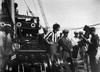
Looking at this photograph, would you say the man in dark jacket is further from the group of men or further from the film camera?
the film camera

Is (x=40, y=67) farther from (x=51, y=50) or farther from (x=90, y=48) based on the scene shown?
(x=90, y=48)

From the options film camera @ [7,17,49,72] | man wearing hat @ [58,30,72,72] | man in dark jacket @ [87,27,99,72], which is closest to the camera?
film camera @ [7,17,49,72]

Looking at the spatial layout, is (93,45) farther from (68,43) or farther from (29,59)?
(29,59)

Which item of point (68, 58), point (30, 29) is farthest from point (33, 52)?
point (30, 29)

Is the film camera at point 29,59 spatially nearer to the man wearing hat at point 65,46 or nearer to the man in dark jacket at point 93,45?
the man wearing hat at point 65,46

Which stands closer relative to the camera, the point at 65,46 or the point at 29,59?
the point at 29,59

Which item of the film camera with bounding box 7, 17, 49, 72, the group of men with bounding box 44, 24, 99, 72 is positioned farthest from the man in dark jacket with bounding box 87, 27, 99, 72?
the film camera with bounding box 7, 17, 49, 72

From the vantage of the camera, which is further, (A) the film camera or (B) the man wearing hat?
(B) the man wearing hat

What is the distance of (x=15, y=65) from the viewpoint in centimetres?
680

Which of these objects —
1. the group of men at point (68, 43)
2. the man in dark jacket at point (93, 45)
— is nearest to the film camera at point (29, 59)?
the group of men at point (68, 43)

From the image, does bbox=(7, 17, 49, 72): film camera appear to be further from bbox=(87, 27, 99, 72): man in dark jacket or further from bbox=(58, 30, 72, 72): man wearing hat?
bbox=(87, 27, 99, 72): man in dark jacket

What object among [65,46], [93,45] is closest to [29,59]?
[65,46]

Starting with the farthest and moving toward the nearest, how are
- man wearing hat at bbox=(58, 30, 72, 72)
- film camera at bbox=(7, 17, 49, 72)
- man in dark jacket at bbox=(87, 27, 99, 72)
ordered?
man wearing hat at bbox=(58, 30, 72, 72)
man in dark jacket at bbox=(87, 27, 99, 72)
film camera at bbox=(7, 17, 49, 72)

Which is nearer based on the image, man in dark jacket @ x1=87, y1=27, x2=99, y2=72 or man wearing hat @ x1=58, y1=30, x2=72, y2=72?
man in dark jacket @ x1=87, y1=27, x2=99, y2=72
